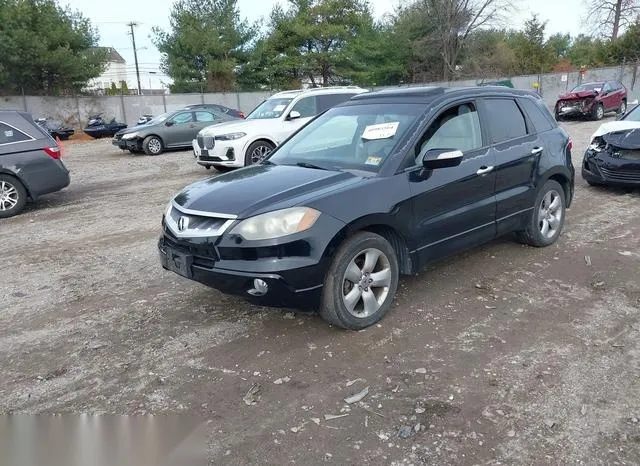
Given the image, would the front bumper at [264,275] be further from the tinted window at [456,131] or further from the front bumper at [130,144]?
the front bumper at [130,144]

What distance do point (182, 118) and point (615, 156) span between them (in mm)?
13361

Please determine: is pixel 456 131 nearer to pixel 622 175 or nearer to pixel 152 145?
pixel 622 175

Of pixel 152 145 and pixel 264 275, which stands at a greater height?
pixel 152 145

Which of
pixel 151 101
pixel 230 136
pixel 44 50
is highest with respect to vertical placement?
pixel 44 50

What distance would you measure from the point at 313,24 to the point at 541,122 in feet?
121

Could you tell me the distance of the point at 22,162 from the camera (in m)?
8.69

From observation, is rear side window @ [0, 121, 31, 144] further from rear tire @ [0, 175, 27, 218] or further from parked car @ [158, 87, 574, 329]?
parked car @ [158, 87, 574, 329]

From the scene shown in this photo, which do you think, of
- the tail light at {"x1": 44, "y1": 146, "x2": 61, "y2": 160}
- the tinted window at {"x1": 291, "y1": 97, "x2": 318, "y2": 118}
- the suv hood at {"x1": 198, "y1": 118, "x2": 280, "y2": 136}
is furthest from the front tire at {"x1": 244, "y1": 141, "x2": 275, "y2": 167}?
the tail light at {"x1": 44, "y1": 146, "x2": 61, "y2": 160}

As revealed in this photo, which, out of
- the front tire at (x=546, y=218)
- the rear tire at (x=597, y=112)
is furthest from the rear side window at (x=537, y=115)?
the rear tire at (x=597, y=112)

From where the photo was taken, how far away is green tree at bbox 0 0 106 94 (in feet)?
95.6

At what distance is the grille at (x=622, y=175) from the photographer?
791 cm

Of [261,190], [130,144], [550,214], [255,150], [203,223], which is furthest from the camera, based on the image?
[130,144]

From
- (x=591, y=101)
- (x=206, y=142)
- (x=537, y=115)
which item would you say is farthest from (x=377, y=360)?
(x=591, y=101)

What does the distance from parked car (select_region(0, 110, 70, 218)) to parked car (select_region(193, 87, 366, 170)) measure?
3275 mm
